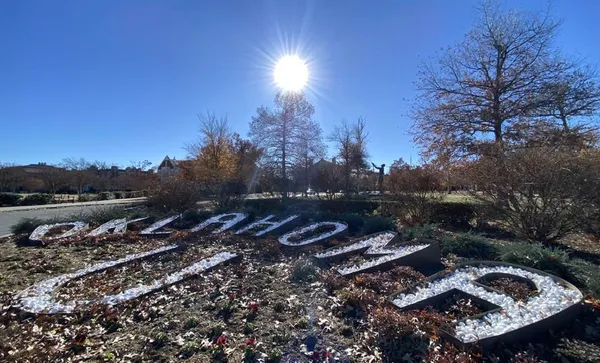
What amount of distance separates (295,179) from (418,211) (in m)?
15.3

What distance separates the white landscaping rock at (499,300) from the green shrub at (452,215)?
19.1 ft

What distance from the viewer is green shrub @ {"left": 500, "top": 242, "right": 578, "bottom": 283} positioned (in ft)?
14.4

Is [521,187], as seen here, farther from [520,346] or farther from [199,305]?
[199,305]

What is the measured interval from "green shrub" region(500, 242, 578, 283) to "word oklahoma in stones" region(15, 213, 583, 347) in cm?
36

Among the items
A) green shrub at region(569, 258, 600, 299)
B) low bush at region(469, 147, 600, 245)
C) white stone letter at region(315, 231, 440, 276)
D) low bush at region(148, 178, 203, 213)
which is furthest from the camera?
low bush at region(148, 178, 203, 213)

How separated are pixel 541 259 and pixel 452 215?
582 cm

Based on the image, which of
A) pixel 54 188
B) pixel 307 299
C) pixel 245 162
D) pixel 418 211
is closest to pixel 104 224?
pixel 307 299

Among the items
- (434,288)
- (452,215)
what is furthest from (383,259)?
(452,215)

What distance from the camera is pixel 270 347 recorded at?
10.1 ft

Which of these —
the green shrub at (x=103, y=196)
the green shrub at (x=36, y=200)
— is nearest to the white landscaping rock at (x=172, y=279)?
the green shrub at (x=36, y=200)

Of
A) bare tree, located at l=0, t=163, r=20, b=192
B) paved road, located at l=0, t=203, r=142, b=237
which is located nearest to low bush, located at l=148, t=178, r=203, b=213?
paved road, located at l=0, t=203, r=142, b=237

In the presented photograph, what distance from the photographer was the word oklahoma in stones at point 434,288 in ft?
10.0

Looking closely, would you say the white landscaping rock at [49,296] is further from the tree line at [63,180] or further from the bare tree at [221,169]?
the tree line at [63,180]

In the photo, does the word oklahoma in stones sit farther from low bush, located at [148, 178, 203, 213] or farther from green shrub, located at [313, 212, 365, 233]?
low bush, located at [148, 178, 203, 213]
